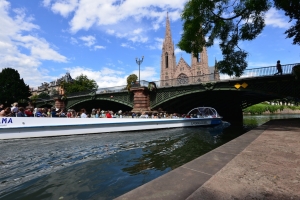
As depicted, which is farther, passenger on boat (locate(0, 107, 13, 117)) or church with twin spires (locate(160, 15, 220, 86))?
church with twin spires (locate(160, 15, 220, 86))

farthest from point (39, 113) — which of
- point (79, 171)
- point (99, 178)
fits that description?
point (99, 178)

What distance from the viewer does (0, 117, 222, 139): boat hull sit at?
1190 centimetres

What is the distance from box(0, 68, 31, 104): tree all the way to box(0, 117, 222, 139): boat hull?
2227 inches

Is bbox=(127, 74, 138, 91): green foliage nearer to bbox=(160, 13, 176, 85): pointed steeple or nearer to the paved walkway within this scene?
the paved walkway

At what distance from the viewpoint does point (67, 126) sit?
538 inches

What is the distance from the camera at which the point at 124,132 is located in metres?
16.0

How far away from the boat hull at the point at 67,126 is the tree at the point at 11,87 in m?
56.6

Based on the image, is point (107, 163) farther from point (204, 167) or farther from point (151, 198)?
point (151, 198)

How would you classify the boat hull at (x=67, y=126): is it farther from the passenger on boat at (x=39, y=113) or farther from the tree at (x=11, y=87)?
the tree at (x=11, y=87)

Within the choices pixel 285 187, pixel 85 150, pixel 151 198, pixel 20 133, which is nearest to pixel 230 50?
pixel 85 150

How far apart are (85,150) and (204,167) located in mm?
6750

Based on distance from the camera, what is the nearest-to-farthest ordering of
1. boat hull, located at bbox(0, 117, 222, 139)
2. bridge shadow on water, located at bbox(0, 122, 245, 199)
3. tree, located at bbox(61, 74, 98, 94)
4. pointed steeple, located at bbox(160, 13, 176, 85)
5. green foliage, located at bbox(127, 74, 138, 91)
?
bridge shadow on water, located at bbox(0, 122, 245, 199) < boat hull, located at bbox(0, 117, 222, 139) < green foliage, located at bbox(127, 74, 138, 91) < tree, located at bbox(61, 74, 98, 94) < pointed steeple, located at bbox(160, 13, 176, 85)

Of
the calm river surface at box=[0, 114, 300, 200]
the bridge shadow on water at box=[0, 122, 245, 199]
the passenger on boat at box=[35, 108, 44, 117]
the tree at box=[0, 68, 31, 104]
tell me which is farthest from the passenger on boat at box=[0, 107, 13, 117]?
the tree at box=[0, 68, 31, 104]

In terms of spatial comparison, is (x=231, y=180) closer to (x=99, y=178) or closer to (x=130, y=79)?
(x=99, y=178)
